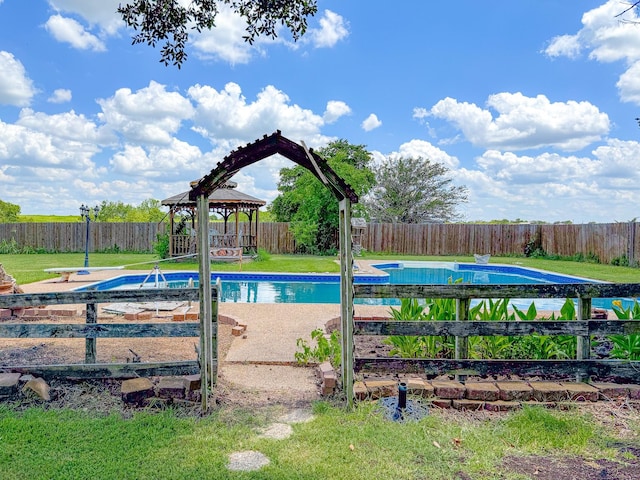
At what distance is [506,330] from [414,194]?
23348 mm

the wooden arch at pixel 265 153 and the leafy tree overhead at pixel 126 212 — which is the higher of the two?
the leafy tree overhead at pixel 126 212

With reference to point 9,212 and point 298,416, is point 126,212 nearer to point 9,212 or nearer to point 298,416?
point 9,212

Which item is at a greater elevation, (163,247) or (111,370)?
(163,247)

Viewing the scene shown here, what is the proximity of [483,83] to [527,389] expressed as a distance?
13.9 m

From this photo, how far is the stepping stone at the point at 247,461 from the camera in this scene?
8.41 ft

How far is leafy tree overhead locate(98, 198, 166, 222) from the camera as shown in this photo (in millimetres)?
30484

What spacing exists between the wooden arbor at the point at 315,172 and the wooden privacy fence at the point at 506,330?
185 millimetres

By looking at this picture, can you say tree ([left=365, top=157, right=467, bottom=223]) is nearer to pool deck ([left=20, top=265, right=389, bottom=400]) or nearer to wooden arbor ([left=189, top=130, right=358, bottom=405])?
pool deck ([left=20, top=265, right=389, bottom=400])

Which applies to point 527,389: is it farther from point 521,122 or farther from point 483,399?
point 521,122

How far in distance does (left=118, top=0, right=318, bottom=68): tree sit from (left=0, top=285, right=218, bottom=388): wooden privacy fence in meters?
3.08

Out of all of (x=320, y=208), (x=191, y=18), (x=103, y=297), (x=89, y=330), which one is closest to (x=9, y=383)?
(x=89, y=330)

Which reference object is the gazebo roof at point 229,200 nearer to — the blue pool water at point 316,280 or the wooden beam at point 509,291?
the blue pool water at point 316,280

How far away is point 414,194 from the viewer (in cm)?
2648

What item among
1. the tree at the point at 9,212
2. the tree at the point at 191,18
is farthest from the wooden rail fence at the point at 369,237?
the tree at the point at 191,18
